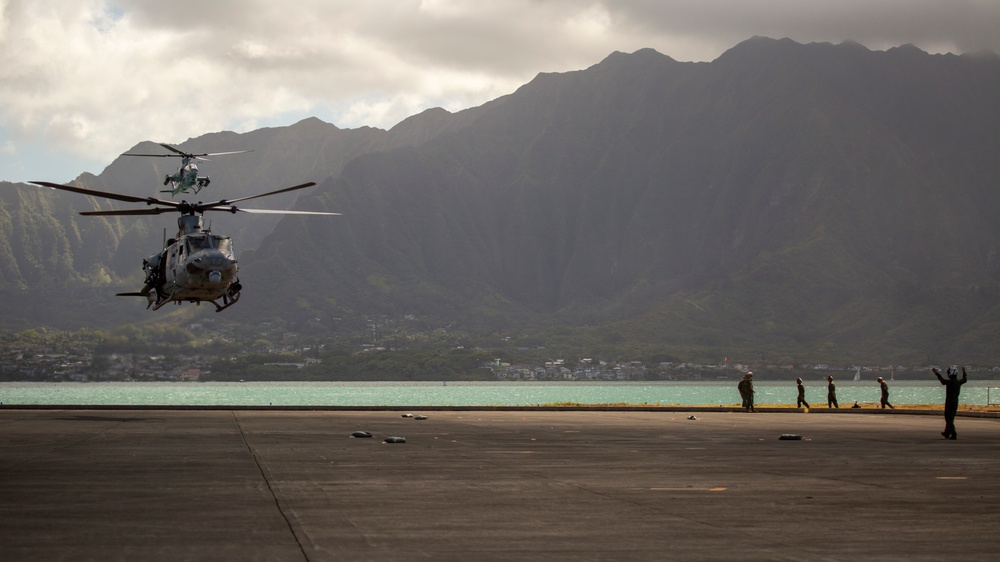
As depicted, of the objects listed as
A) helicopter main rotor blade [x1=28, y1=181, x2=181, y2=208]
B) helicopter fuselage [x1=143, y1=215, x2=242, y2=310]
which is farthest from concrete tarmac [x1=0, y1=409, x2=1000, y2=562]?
helicopter fuselage [x1=143, y1=215, x2=242, y2=310]

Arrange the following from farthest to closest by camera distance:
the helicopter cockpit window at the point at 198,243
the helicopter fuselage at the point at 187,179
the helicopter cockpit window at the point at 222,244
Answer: the helicopter fuselage at the point at 187,179
the helicopter cockpit window at the point at 222,244
the helicopter cockpit window at the point at 198,243

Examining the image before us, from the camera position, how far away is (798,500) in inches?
666

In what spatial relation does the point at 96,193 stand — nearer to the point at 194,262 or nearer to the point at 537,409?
the point at 194,262

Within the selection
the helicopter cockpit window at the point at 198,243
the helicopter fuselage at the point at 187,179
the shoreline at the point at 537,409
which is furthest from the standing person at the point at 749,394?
the helicopter fuselage at the point at 187,179

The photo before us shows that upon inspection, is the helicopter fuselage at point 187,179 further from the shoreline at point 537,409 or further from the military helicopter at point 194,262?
the military helicopter at point 194,262

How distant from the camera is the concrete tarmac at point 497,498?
12.7 m

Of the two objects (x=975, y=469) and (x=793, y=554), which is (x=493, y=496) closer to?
(x=793, y=554)

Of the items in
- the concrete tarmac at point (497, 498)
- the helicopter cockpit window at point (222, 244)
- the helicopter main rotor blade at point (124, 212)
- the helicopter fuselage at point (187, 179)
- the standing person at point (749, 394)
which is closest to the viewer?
the concrete tarmac at point (497, 498)

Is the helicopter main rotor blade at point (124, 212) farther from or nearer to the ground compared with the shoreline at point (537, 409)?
farther from the ground

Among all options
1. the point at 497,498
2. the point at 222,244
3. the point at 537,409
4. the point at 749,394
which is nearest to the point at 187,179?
the point at 222,244

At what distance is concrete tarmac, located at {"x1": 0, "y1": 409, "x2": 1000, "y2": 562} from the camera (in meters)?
12.7

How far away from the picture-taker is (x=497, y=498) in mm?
17078

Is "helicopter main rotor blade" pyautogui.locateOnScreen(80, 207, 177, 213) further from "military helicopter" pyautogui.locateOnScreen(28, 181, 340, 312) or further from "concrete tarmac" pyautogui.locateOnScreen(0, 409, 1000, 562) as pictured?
"concrete tarmac" pyautogui.locateOnScreen(0, 409, 1000, 562)

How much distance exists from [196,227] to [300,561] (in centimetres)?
3882
